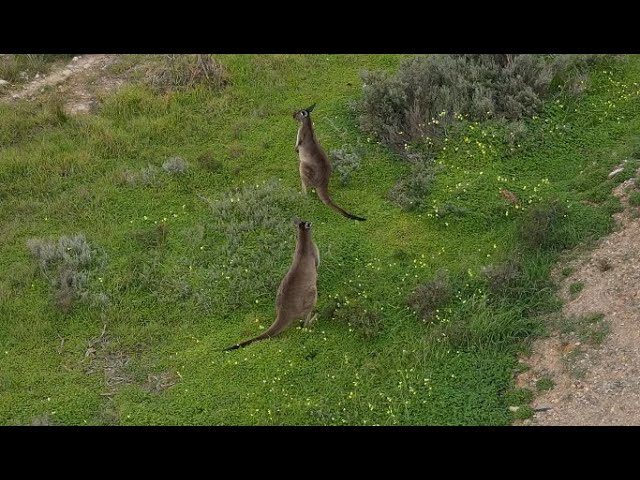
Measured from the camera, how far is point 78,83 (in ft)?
38.0

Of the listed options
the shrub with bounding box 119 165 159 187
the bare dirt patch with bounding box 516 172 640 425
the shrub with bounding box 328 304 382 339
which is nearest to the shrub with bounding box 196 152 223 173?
the shrub with bounding box 119 165 159 187

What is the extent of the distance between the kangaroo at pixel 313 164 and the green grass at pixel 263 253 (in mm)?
203

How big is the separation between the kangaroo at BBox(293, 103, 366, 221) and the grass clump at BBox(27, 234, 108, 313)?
2682 millimetres

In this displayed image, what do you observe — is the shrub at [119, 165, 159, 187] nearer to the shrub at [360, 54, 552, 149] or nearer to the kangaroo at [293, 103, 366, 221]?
the kangaroo at [293, 103, 366, 221]

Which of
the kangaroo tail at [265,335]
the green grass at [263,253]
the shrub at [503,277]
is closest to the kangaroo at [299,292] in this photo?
the kangaroo tail at [265,335]

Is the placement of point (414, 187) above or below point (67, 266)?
above

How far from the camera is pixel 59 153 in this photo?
991cm

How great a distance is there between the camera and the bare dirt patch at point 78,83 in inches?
438

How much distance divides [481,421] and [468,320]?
1202 millimetres

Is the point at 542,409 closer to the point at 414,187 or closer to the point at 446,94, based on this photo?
the point at 414,187

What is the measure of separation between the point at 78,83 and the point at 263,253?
5.43 meters

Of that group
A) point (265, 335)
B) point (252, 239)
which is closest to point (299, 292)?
point (265, 335)

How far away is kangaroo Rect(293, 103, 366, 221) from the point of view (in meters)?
8.69

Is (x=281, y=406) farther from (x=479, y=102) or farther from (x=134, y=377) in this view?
(x=479, y=102)
